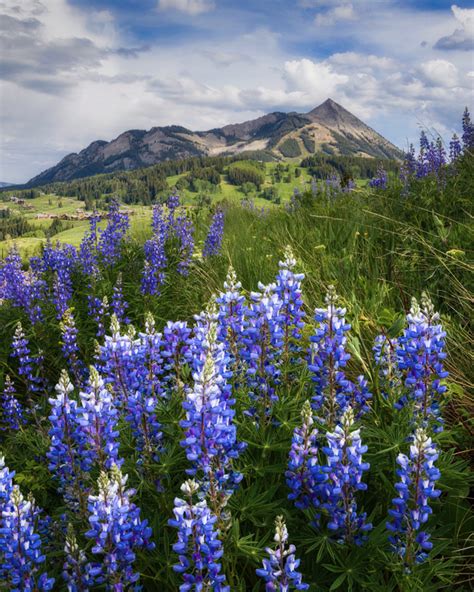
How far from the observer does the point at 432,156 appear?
31.2 ft

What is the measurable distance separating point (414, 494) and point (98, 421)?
1534mm

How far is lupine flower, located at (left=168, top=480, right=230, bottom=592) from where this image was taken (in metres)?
1.85

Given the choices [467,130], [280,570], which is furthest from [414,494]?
[467,130]

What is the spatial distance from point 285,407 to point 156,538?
3.27 feet

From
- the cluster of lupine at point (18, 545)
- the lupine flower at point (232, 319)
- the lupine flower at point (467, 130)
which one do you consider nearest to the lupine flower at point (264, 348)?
the lupine flower at point (232, 319)

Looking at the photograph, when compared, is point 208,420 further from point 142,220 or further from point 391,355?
point 142,220

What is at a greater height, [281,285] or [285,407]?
[281,285]

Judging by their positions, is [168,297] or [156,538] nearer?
[156,538]

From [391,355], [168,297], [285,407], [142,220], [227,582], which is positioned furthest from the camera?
[142,220]

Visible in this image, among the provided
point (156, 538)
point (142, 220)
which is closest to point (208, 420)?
point (156, 538)

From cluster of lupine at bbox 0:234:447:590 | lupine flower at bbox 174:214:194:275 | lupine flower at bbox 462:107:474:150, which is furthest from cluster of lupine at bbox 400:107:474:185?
cluster of lupine at bbox 0:234:447:590

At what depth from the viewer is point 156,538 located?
8.07 ft

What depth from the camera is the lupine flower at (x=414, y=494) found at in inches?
79.6

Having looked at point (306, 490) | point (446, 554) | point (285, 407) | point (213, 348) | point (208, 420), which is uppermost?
point (213, 348)
